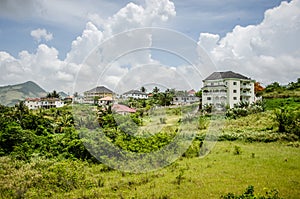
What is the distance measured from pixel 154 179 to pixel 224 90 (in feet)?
88.7

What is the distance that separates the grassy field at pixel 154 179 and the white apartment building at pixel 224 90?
2274 centimetres

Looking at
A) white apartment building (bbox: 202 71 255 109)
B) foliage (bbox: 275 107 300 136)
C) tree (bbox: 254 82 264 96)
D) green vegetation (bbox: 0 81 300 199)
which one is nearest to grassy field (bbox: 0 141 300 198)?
green vegetation (bbox: 0 81 300 199)

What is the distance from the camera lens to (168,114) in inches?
1169

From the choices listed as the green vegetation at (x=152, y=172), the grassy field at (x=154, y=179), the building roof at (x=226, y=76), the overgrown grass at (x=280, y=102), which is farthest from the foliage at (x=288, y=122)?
the building roof at (x=226, y=76)

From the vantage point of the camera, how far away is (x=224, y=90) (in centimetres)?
3462

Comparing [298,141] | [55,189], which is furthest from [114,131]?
[298,141]

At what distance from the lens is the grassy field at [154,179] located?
7.82 m

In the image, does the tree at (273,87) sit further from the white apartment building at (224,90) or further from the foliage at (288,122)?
the foliage at (288,122)

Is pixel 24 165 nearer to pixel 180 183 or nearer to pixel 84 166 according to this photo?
pixel 84 166

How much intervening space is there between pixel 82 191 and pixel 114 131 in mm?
5371

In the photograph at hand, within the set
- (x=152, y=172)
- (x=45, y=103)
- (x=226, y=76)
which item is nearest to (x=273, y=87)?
(x=226, y=76)

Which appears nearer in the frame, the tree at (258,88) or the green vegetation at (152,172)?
the green vegetation at (152,172)

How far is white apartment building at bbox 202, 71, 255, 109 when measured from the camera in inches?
1344

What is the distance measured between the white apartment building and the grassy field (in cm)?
2274
